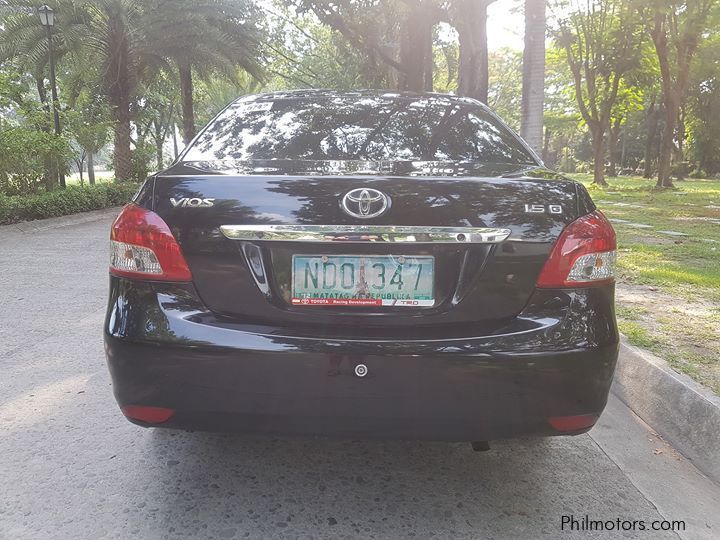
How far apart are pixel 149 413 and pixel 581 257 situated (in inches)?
59.8

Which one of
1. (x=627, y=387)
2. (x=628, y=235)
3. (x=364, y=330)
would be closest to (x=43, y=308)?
(x=364, y=330)

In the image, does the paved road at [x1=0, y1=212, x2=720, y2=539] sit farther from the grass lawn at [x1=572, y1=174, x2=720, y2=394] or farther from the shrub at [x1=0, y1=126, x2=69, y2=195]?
the shrub at [x1=0, y1=126, x2=69, y2=195]

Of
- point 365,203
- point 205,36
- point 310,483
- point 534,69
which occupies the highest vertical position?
point 205,36

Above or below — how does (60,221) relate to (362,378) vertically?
below

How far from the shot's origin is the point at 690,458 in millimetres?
2539

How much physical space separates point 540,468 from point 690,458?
0.73 meters

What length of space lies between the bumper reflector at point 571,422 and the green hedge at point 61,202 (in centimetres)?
1074

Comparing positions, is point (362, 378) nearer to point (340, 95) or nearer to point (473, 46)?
point (340, 95)

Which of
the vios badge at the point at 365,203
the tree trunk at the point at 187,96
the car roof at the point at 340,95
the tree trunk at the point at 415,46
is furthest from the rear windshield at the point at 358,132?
the tree trunk at the point at 187,96

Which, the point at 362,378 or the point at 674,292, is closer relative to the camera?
the point at 362,378

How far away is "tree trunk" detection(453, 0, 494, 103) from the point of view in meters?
10.4

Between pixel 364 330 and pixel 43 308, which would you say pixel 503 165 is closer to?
pixel 364 330

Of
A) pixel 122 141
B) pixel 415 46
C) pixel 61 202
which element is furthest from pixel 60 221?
pixel 415 46

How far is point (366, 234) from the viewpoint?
1802 millimetres
